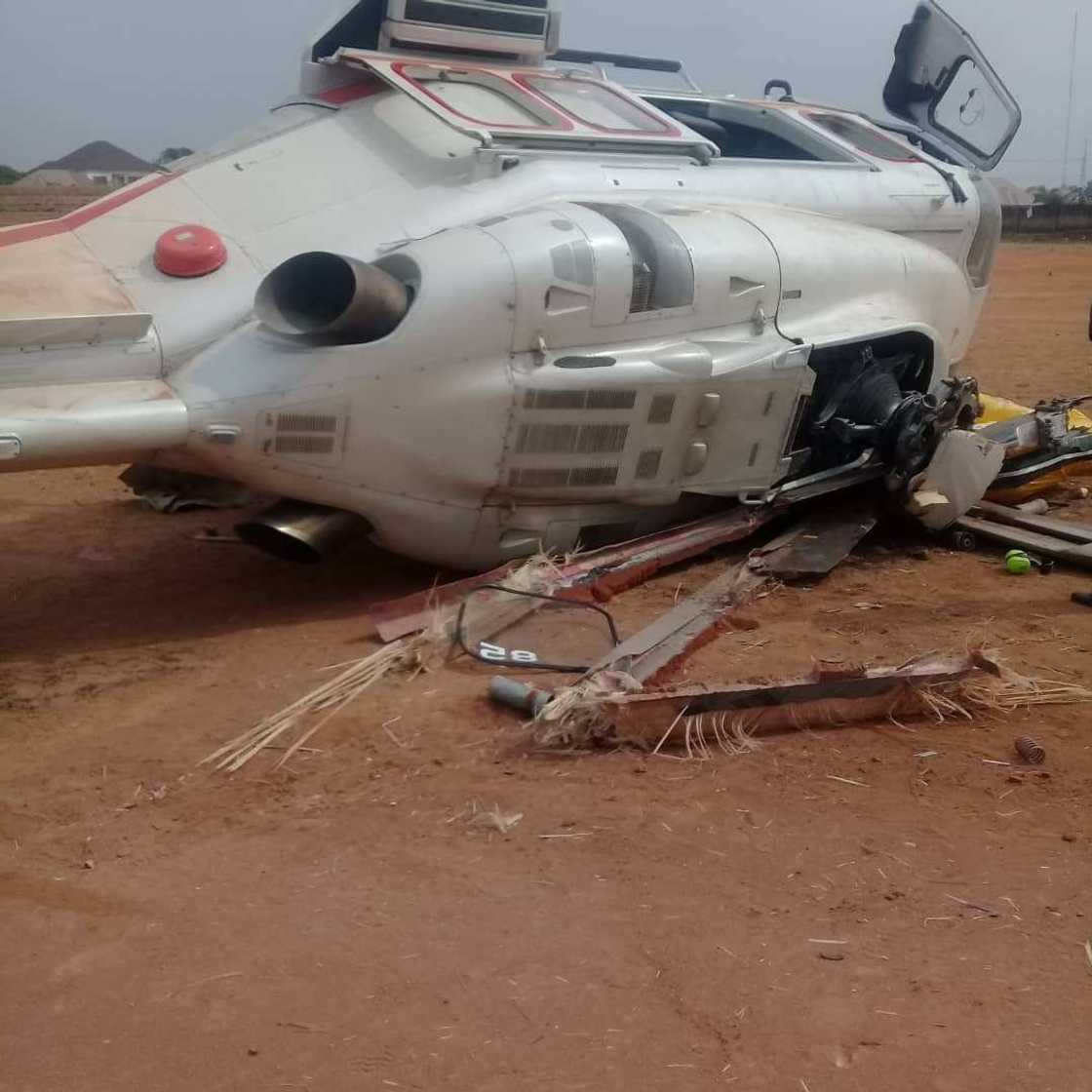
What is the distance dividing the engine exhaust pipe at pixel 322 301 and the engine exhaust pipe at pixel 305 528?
2.33 ft

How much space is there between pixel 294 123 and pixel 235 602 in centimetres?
227

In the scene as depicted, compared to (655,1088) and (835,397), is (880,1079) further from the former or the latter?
(835,397)

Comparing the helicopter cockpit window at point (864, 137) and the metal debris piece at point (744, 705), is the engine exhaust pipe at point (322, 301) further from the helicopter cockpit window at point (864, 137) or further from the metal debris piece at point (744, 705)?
the helicopter cockpit window at point (864, 137)

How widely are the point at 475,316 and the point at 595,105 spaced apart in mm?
2302

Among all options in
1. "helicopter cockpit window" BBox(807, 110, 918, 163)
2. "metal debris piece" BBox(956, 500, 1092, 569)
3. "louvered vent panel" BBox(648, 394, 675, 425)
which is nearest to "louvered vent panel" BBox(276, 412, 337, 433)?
"louvered vent panel" BBox(648, 394, 675, 425)

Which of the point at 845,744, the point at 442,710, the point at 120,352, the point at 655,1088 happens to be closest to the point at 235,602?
the point at 120,352

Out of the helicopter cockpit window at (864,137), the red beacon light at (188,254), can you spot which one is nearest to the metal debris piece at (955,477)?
the helicopter cockpit window at (864,137)

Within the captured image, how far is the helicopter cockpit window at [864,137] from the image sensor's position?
8.05 meters

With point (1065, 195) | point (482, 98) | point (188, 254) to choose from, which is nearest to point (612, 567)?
point (188, 254)

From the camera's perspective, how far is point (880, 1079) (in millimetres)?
2682

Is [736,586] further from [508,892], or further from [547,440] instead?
[508,892]

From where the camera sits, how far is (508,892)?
3367 millimetres

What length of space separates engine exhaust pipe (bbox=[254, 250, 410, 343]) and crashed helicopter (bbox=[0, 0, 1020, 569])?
1cm

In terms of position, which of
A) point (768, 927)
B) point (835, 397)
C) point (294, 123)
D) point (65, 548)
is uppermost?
point (294, 123)
